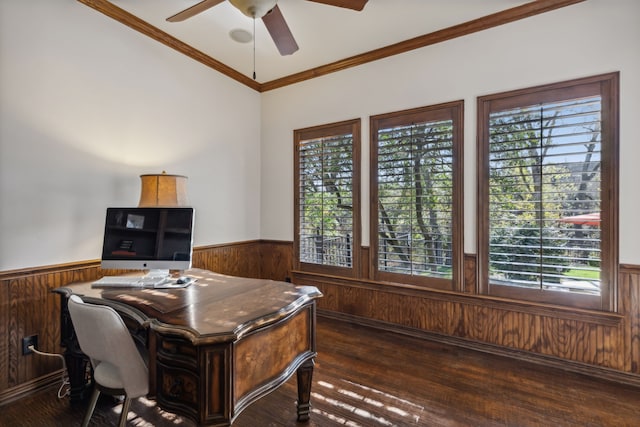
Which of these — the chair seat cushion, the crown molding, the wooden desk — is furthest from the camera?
the crown molding

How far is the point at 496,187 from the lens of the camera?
2.70 m

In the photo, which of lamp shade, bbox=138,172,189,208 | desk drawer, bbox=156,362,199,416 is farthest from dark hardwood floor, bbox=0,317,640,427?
lamp shade, bbox=138,172,189,208

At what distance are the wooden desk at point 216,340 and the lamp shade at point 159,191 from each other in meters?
0.74

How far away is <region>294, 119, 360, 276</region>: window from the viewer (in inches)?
136

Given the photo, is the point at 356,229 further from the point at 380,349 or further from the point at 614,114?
the point at 614,114

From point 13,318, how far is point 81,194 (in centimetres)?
93

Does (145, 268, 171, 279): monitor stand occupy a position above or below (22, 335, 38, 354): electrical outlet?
above

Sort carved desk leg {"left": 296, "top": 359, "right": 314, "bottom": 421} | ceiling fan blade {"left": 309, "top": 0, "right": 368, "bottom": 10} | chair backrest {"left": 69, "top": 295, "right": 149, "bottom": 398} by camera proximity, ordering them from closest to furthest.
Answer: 1. chair backrest {"left": 69, "top": 295, "right": 149, "bottom": 398}
2. carved desk leg {"left": 296, "top": 359, "right": 314, "bottom": 421}
3. ceiling fan blade {"left": 309, "top": 0, "right": 368, "bottom": 10}

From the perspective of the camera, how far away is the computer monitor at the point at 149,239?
206 centimetres

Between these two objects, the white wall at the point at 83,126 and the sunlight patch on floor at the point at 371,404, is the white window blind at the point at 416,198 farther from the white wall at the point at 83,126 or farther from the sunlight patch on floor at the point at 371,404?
the white wall at the point at 83,126

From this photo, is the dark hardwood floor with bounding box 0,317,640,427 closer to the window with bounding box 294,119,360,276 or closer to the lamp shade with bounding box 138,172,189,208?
the window with bounding box 294,119,360,276

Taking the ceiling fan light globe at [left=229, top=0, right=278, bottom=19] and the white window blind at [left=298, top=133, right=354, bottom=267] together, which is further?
the white window blind at [left=298, top=133, right=354, bottom=267]

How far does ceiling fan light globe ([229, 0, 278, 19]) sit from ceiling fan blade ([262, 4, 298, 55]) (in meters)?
0.05

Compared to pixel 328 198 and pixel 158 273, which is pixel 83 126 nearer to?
pixel 158 273
